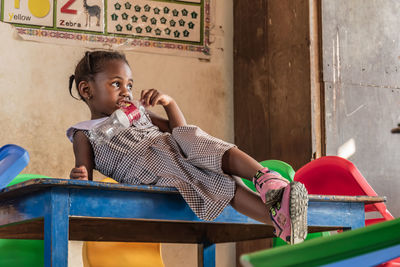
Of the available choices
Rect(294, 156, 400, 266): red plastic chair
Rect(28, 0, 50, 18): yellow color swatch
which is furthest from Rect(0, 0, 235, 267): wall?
Rect(294, 156, 400, 266): red plastic chair

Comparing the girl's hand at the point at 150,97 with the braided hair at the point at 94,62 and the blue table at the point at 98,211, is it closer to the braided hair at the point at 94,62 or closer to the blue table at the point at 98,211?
the braided hair at the point at 94,62

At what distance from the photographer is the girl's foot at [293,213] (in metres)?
1.74

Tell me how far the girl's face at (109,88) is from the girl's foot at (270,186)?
0.94m

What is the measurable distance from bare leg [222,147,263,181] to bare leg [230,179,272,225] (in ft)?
0.15

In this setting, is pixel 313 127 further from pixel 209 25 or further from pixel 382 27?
pixel 209 25

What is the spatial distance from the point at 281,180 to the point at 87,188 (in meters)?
0.58

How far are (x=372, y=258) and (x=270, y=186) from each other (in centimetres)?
130

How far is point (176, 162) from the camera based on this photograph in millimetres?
2221

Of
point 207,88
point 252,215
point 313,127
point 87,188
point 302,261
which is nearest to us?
point 302,261

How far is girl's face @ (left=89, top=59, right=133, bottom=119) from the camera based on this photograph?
105 inches

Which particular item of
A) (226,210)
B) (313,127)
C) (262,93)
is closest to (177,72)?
(262,93)

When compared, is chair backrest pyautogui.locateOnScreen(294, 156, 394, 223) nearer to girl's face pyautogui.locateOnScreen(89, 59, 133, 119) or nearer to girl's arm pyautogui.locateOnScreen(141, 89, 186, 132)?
girl's arm pyautogui.locateOnScreen(141, 89, 186, 132)

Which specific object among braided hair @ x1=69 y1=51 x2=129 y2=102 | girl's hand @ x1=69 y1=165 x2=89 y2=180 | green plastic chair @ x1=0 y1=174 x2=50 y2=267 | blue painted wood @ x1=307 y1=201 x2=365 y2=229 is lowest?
green plastic chair @ x1=0 y1=174 x2=50 y2=267

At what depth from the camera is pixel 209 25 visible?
4930 millimetres
